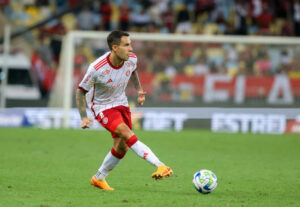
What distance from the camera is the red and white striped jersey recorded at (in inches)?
302

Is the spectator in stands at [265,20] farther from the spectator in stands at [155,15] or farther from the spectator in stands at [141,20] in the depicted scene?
the spectator in stands at [141,20]

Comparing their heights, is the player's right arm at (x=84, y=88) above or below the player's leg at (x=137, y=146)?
above

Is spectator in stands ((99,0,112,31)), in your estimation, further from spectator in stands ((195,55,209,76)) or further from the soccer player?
the soccer player

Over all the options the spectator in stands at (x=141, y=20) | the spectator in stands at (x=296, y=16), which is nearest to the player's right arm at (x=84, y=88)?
the spectator in stands at (x=141, y=20)

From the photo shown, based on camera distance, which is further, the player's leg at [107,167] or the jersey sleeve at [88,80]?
the player's leg at [107,167]

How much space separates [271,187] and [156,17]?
15368 mm

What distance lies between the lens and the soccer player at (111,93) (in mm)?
7648

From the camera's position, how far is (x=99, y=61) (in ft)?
25.4

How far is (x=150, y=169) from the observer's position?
10203 mm

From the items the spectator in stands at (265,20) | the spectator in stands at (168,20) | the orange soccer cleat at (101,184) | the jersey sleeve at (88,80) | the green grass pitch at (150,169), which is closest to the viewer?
the green grass pitch at (150,169)

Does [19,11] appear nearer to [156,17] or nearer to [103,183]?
[156,17]

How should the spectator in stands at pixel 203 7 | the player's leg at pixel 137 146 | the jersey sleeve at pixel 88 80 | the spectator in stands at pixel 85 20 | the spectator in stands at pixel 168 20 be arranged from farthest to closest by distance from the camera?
1. the spectator in stands at pixel 203 7
2. the spectator in stands at pixel 168 20
3. the spectator in stands at pixel 85 20
4. the jersey sleeve at pixel 88 80
5. the player's leg at pixel 137 146

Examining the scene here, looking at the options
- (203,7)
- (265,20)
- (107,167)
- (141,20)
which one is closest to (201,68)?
(141,20)

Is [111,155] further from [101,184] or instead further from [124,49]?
[124,49]
